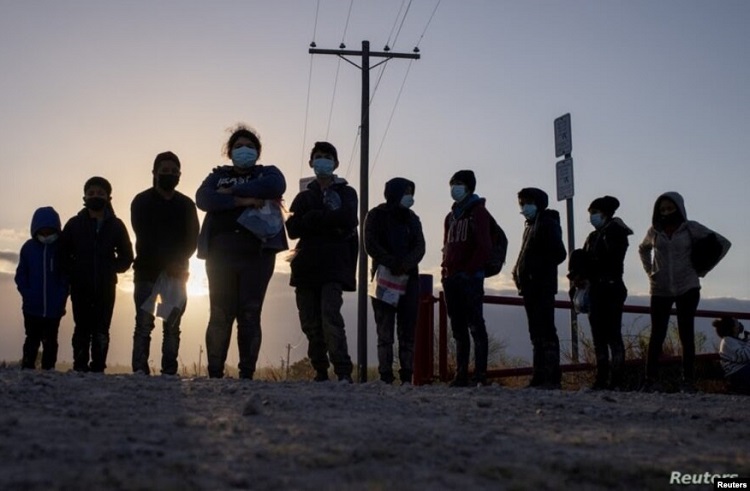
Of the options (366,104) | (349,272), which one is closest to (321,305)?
(349,272)

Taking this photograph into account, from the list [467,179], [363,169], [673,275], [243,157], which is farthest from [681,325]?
[363,169]

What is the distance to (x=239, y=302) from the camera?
689 cm

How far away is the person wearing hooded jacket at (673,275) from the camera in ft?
26.5

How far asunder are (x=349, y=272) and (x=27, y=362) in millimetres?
3100

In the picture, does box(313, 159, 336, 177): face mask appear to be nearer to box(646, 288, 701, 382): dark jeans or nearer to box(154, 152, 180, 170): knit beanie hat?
box(154, 152, 180, 170): knit beanie hat

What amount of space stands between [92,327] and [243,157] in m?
2.02

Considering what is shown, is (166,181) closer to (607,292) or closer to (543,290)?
(543,290)

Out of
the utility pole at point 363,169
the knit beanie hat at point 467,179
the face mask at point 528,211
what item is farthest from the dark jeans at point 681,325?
the utility pole at point 363,169

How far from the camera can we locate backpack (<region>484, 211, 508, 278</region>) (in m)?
8.47

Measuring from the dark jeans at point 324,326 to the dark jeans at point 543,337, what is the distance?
182 centimetres

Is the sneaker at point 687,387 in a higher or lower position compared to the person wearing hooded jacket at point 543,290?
lower

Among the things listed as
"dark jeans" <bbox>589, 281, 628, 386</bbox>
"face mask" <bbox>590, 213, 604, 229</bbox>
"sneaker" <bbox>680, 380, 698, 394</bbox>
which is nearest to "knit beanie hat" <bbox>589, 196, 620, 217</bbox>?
"face mask" <bbox>590, 213, 604, 229</bbox>

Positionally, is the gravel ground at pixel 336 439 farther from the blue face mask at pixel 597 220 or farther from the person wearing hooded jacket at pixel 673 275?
the blue face mask at pixel 597 220

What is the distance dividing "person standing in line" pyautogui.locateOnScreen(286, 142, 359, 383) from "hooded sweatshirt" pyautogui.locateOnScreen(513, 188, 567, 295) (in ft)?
5.32
